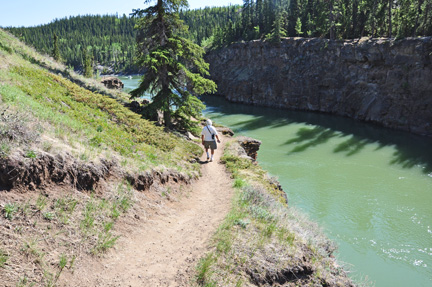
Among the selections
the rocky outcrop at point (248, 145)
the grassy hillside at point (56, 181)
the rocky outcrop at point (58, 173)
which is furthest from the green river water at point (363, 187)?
the rocky outcrop at point (58, 173)

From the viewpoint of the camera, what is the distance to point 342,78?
156 ft

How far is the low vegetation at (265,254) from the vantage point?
6590 mm

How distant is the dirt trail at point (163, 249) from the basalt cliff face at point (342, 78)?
37145 mm

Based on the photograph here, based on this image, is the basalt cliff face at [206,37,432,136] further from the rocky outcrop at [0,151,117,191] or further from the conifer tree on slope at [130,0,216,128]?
the rocky outcrop at [0,151,117,191]

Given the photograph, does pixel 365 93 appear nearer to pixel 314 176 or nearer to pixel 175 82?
pixel 314 176

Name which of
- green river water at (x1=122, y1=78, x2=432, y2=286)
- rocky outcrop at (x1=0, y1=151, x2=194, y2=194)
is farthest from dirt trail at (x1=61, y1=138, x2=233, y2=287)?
green river water at (x1=122, y1=78, x2=432, y2=286)

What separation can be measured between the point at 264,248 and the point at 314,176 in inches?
673

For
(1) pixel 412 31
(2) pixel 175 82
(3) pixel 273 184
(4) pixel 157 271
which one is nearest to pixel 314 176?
(3) pixel 273 184

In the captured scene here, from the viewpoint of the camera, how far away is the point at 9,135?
659 cm

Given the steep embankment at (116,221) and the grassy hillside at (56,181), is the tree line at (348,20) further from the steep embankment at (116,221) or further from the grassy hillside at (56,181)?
the grassy hillside at (56,181)

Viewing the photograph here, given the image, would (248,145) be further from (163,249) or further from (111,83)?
(111,83)

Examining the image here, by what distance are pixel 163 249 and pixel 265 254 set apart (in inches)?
104

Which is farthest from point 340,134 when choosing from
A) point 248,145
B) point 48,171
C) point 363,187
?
point 48,171

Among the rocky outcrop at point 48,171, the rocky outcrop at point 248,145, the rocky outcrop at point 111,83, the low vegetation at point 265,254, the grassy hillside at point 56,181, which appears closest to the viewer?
the grassy hillside at point 56,181
